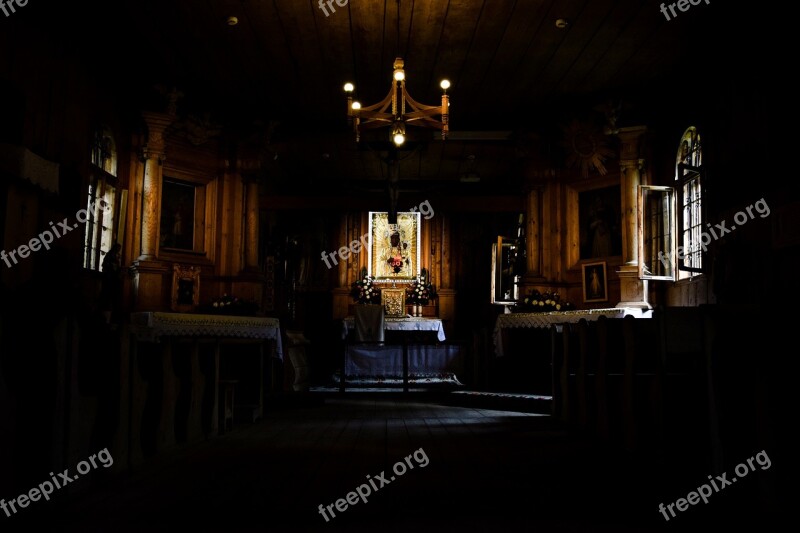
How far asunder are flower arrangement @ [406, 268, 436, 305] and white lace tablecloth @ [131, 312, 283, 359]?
5647 mm

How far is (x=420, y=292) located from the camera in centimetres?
1424

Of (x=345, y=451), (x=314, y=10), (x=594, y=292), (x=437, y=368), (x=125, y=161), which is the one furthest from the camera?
(x=437, y=368)

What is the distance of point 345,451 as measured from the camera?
4648 mm

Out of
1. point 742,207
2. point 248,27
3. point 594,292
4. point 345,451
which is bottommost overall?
point 345,451

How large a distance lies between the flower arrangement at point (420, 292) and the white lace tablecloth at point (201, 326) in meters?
5.65

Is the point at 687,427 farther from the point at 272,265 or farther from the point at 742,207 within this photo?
the point at 272,265

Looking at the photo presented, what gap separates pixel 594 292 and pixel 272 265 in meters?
5.71

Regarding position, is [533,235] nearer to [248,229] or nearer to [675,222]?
[675,222]

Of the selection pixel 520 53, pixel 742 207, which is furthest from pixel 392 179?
pixel 742 207

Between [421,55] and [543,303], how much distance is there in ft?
12.3

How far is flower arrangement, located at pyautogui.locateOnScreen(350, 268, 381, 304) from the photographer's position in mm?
13943

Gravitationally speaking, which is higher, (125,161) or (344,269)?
(125,161)

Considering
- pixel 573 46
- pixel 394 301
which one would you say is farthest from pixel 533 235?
pixel 394 301

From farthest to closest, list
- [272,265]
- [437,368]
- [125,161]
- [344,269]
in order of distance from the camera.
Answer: [344,269] < [272,265] < [437,368] < [125,161]
